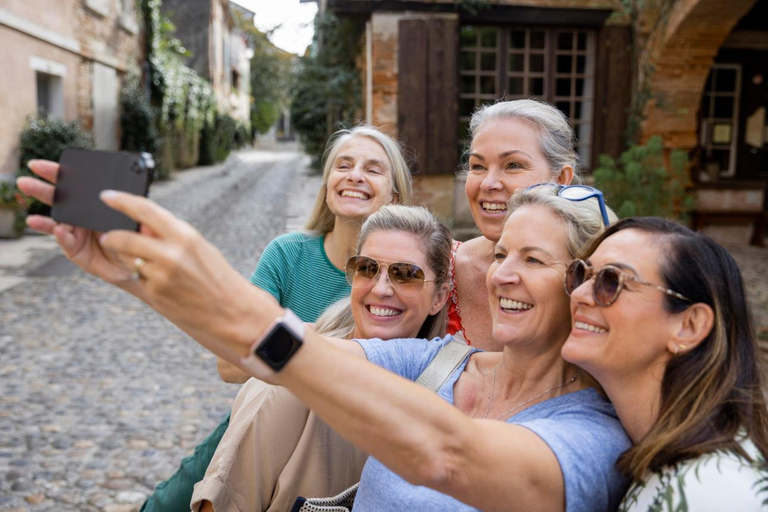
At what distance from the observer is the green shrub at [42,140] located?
33.1ft

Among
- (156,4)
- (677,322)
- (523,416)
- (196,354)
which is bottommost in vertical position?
(196,354)

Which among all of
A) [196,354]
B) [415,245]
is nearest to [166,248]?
[415,245]

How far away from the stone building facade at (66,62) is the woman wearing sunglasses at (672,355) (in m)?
10.2

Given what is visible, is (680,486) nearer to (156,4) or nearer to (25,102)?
(25,102)

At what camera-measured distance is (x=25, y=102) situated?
10.3 meters

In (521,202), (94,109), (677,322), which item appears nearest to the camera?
(677,322)

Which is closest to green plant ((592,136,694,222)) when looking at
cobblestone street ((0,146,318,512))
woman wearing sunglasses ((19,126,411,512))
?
cobblestone street ((0,146,318,512))

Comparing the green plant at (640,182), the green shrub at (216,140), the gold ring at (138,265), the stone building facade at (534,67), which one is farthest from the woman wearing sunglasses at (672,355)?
the green shrub at (216,140)

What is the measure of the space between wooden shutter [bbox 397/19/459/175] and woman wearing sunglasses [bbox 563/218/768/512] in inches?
286

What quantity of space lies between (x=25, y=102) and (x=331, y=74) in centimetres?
467

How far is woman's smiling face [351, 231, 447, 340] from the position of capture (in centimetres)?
205

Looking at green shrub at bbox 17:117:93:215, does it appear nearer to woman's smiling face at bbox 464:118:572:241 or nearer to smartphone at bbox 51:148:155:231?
woman's smiling face at bbox 464:118:572:241

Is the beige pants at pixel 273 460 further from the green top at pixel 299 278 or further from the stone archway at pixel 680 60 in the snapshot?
the stone archway at pixel 680 60

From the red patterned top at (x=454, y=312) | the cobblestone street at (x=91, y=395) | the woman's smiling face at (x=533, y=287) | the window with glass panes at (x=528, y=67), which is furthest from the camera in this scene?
the window with glass panes at (x=528, y=67)
